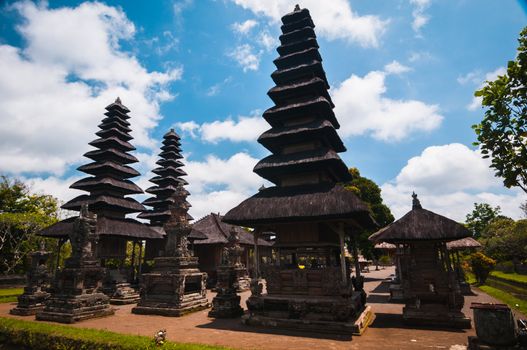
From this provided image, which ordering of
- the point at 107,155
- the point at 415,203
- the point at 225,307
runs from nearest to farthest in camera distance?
1. the point at 415,203
2. the point at 225,307
3. the point at 107,155

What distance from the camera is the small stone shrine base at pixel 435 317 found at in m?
11.0

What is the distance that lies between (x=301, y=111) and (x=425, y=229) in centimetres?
809

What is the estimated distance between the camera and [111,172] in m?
25.6

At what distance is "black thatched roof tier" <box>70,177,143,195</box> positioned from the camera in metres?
24.1

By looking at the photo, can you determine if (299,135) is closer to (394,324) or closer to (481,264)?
(394,324)

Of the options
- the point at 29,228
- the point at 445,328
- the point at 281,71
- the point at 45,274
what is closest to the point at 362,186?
the point at 281,71

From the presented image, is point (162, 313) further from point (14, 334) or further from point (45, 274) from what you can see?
point (45, 274)

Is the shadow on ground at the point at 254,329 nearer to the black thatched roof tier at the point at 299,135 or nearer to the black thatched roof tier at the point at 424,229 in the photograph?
the black thatched roof tier at the point at 424,229

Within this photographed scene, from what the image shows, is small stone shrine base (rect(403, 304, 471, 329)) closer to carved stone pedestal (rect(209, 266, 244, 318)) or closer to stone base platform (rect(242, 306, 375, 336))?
stone base platform (rect(242, 306, 375, 336))

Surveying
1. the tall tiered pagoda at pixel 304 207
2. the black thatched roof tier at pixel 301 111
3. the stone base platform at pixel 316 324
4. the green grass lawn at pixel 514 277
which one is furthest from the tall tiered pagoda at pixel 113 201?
the green grass lawn at pixel 514 277

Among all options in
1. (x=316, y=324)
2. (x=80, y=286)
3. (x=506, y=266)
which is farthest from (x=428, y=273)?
(x=506, y=266)

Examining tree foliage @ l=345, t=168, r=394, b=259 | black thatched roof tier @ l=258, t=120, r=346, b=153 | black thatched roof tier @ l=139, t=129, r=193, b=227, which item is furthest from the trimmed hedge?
tree foliage @ l=345, t=168, r=394, b=259

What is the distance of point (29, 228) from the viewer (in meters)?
30.8

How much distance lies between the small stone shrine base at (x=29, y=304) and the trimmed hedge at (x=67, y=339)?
190 inches
